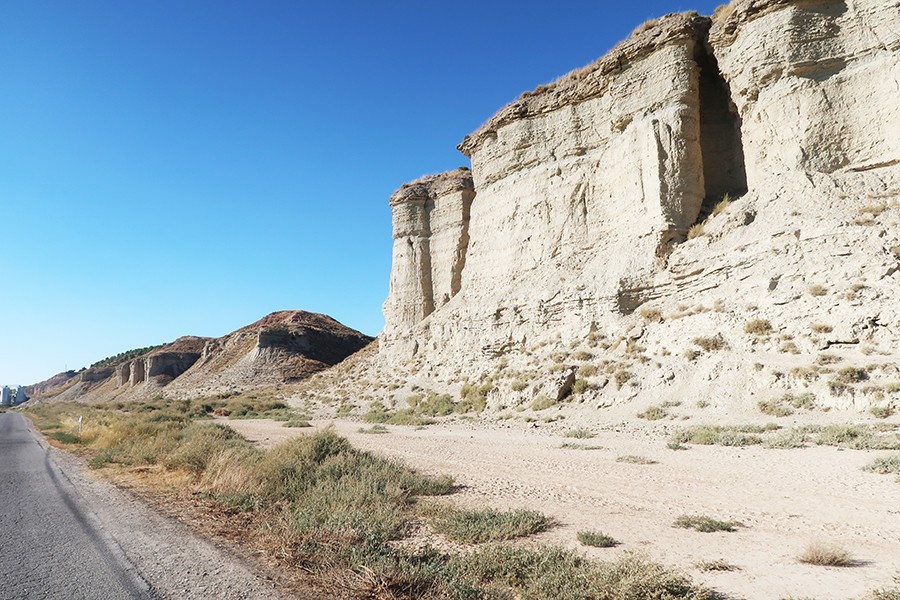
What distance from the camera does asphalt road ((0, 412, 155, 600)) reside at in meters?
3.87

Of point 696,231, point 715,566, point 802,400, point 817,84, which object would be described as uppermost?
point 817,84

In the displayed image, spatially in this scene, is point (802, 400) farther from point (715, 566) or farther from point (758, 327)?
point (715, 566)

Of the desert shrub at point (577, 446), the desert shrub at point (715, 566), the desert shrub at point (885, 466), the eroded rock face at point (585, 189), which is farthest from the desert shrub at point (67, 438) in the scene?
the desert shrub at point (885, 466)

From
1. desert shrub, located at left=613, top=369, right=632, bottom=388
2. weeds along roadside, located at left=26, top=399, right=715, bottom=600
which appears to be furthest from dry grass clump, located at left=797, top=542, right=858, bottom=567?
desert shrub, located at left=613, top=369, right=632, bottom=388

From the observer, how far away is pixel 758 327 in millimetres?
15461

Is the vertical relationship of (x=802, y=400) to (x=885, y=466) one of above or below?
above

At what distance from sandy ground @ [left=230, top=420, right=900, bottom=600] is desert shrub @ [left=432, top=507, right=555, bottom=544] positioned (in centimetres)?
21

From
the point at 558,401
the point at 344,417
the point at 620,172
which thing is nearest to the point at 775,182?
the point at 620,172

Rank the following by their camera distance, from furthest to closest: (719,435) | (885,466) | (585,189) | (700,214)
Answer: (585,189) → (700,214) → (719,435) → (885,466)

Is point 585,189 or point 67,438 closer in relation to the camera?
point 67,438

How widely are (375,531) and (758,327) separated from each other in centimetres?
1497

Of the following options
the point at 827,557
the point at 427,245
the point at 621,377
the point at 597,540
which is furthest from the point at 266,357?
the point at 827,557

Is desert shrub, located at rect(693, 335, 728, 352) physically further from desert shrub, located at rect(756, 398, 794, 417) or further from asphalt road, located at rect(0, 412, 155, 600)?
asphalt road, located at rect(0, 412, 155, 600)

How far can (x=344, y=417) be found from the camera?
86.5ft
